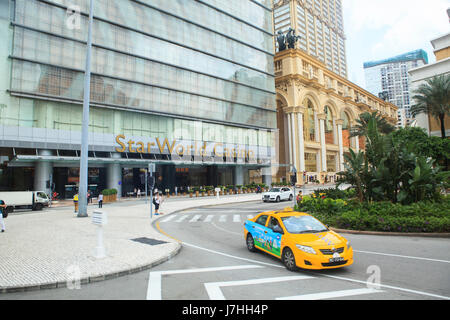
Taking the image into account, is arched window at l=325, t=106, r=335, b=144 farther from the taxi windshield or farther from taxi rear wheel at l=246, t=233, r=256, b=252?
the taxi windshield

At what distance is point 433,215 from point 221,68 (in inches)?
1963

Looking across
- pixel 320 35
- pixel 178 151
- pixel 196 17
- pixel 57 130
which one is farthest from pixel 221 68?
pixel 320 35

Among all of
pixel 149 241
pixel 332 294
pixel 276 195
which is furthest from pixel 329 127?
pixel 332 294

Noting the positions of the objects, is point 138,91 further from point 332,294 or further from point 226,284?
point 332,294

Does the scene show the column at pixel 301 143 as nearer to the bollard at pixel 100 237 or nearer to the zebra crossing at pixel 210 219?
the zebra crossing at pixel 210 219

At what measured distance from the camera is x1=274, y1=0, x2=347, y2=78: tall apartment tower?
4464 inches

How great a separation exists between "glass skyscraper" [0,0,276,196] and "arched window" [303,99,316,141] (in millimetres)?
12776

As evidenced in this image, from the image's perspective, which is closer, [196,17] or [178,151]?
[178,151]

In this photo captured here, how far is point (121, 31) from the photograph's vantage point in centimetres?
4428

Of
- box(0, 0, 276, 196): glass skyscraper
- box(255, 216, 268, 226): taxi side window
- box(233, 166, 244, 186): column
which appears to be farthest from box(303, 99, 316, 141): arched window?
box(255, 216, 268, 226): taxi side window

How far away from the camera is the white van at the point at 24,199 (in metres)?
26.2

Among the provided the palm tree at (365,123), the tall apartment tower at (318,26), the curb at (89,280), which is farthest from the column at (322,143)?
the curb at (89,280)
